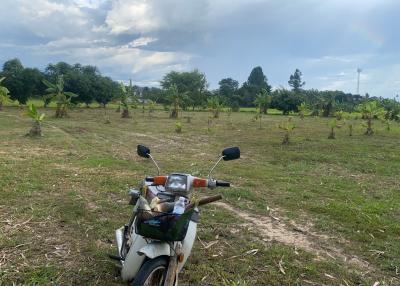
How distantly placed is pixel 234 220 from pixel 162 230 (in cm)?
328

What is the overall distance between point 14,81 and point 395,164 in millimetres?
42016

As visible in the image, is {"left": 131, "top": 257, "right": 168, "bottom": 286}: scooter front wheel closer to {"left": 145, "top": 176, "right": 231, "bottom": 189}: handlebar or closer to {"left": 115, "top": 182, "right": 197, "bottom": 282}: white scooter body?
{"left": 115, "top": 182, "right": 197, "bottom": 282}: white scooter body

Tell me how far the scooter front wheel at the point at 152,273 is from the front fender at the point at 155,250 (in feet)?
0.18

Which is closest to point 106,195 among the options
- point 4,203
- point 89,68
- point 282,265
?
point 4,203

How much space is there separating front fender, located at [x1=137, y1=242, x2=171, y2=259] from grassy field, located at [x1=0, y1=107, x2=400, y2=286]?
110 centimetres

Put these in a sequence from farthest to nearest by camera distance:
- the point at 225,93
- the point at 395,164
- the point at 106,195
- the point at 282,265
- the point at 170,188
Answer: the point at 225,93, the point at 395,164, the point at 106,195, the point at 282,265, the point at 170,188

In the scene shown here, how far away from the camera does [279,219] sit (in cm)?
638

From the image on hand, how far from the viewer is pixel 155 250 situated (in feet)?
10.3

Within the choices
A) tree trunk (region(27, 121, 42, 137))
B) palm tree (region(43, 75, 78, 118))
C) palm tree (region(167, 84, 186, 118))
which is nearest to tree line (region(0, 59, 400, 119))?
palm tree (region(167, 84, 186, 118))

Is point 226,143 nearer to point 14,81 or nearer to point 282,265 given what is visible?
point 282,265

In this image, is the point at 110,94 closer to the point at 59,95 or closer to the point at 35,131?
the point at 59,95

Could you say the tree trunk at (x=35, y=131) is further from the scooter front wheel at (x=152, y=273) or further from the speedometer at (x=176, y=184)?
the scooter front wheel at (x=152, y=273)

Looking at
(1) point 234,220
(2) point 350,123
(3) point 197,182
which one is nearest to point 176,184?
(3) point 197,182

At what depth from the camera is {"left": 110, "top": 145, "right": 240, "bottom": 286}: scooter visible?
3.05 metres
